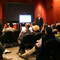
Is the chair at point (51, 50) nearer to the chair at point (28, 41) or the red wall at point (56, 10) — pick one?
the chair at point (28, 41)

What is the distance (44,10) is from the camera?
1177 centimetres

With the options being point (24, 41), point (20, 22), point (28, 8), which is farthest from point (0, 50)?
point (28, 8)

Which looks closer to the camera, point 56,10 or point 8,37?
point 8,37

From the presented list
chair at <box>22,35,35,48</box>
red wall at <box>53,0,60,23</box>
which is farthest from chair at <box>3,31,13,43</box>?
red wall at <box>53,0,60,23</box>

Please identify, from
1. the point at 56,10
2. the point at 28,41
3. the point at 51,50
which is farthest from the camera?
the point at 56,10

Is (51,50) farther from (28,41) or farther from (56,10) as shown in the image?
(56,10)

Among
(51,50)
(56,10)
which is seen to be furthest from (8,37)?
(56,10)

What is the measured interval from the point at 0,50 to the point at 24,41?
3.95 ft

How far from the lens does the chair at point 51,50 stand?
2.57 m

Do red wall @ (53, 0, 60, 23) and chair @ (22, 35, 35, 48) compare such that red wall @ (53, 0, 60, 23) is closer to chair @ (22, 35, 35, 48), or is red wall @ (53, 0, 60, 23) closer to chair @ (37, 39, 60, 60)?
chair @ (22, 35, 35, 48)

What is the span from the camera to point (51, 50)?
261 centimetres

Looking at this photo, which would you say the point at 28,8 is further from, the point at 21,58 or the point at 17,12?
the point at 21,58

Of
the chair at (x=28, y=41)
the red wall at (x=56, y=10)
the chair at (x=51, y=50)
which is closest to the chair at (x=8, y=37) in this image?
the chair at (x=28, y=41)

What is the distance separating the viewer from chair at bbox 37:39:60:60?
2.57m
